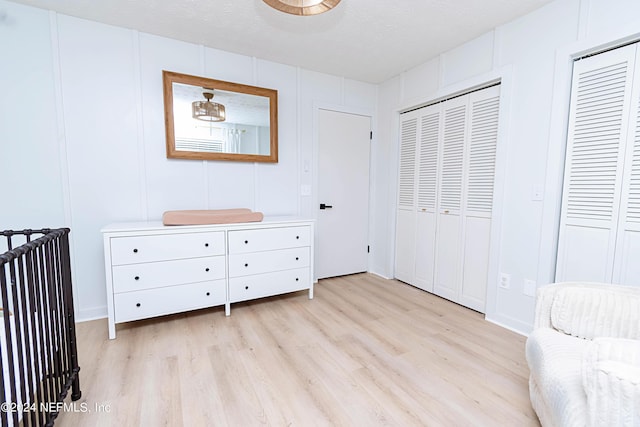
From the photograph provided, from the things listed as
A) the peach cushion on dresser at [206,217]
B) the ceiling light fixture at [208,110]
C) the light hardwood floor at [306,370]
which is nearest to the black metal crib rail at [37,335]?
the light hardwood floor at [306,370]

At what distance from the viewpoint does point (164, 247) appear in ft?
7.30

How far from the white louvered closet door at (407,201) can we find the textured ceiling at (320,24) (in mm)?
704

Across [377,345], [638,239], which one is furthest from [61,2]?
[638,239]

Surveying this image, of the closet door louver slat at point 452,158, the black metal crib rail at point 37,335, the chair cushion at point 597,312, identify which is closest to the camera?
the black metal crib rail at point 37,335

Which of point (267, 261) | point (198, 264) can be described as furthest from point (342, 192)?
point (198, 264)

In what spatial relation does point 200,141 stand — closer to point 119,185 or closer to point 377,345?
point 119,185

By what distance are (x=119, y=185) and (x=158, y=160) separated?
0.37 m

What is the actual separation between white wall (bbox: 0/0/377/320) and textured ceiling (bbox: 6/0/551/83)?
0.16 m

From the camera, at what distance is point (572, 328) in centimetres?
136

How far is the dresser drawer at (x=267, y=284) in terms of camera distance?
254 cm

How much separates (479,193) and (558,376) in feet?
5.82

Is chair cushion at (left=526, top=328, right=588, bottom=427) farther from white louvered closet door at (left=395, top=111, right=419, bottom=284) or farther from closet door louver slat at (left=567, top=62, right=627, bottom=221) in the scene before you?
white louvered closet door at (left=395, top=111, right=419, bottom=284)

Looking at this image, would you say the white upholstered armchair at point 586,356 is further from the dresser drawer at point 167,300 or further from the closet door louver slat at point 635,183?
the dresser drawer at point 167,300

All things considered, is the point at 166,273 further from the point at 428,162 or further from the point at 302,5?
the point at 428,162
